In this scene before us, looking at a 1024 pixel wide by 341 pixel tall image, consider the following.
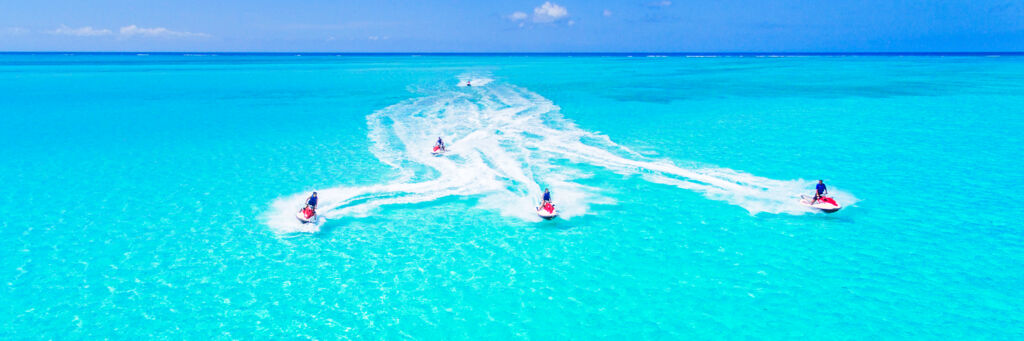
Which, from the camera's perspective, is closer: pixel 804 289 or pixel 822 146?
pixel 804 289

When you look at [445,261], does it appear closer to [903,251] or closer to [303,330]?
[303,330]

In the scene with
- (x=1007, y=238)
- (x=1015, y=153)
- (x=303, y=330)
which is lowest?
(x=303, y=330)

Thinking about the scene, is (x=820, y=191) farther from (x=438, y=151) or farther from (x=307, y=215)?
(x=307, y=215)

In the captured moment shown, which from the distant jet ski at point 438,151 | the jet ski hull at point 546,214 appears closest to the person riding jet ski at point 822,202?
the jet ski hull at point 546,214

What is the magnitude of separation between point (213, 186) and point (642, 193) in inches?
1139

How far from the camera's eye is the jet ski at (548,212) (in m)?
34.1

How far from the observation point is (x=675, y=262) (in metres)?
29.1

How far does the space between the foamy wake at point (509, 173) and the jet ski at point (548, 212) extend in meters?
0.72

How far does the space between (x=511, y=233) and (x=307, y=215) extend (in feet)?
37.5

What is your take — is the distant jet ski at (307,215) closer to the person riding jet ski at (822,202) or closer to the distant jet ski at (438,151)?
the distant jet ski at (438,151)

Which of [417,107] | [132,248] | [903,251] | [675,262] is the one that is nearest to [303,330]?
[132,248]

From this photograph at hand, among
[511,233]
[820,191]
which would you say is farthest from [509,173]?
[820,191]

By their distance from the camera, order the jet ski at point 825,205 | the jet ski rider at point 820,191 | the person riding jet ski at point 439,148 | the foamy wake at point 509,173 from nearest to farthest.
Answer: the jet ski at point 825,205, the jet ski rider at point 820,191, the foamy wake at point 509,173, the person riding jet ski at point 439,148

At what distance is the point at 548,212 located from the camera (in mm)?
34156
